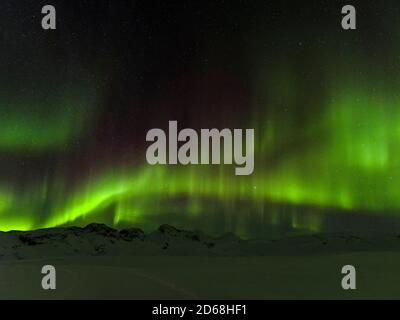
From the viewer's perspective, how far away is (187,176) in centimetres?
512

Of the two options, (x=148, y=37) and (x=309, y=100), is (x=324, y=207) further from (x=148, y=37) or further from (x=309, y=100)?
(x=148, y=37)

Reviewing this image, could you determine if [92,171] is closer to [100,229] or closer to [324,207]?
[100,229]

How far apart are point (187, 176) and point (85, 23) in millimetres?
1469

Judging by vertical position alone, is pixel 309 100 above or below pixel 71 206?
above

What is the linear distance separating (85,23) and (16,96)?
2.62 ft

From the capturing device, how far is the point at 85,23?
17.1ft

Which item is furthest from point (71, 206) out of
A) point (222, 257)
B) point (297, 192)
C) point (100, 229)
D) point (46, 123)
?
point (297, 192)

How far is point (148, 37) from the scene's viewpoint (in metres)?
5.23

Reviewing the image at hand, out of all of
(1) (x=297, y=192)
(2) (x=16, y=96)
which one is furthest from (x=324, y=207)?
(2) (x=16, y=96)

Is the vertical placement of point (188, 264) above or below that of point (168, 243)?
below
